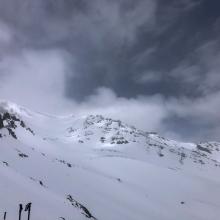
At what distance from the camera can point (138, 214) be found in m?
91.9

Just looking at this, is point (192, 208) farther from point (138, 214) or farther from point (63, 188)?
point (63, 188)

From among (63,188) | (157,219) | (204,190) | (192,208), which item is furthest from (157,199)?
(204,190)

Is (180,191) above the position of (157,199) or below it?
above

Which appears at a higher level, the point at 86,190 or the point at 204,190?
the point at 204,190

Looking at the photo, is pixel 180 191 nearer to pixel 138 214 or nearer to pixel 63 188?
pixel 138 214

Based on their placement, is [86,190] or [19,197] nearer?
[19,197]

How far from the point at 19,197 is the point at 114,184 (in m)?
74.4

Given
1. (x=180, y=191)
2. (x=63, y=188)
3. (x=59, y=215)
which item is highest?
(x=180, y=191)

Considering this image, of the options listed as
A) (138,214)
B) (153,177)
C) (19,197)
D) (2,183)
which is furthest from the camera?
(153,177)

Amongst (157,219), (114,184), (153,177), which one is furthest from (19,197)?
(153,177)

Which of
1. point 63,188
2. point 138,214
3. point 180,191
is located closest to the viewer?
point 63,188

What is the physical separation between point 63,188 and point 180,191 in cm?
8638

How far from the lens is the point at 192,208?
12719cm

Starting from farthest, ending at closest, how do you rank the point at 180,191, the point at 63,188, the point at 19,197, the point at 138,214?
the point at 180,191
the point at 138,214
the point at 63,188
the point at 19,197
